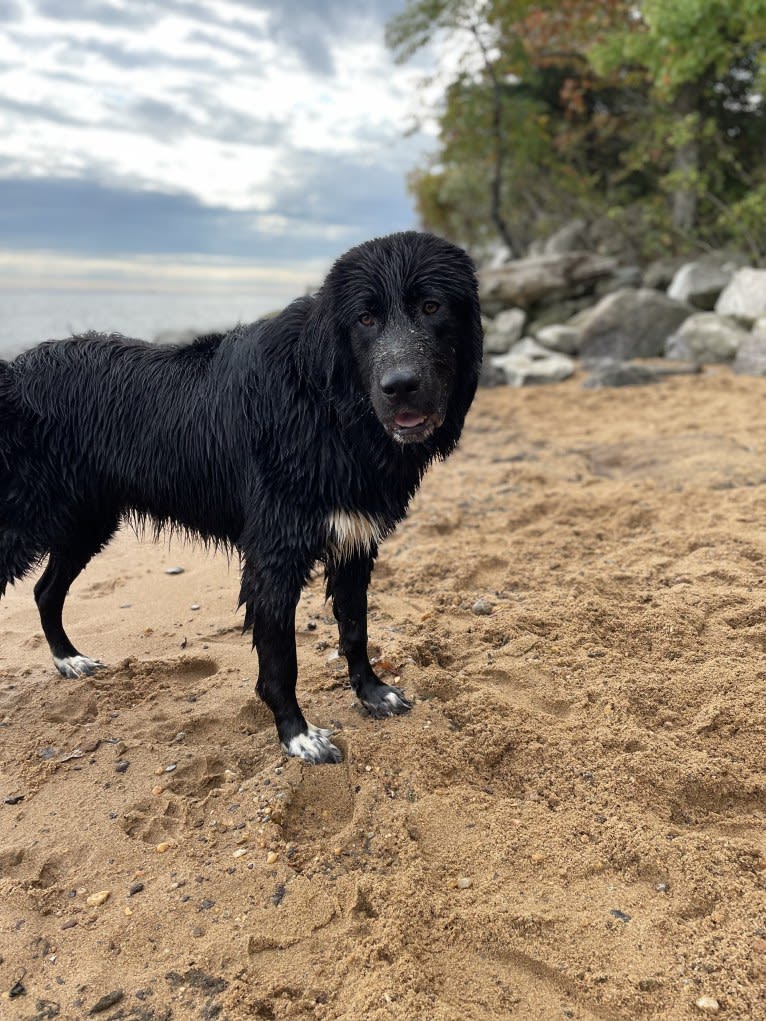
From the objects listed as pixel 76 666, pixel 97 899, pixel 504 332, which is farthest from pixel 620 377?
pixel 97 899

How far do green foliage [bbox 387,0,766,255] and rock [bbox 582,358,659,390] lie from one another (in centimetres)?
540

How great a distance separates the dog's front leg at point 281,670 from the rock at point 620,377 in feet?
26.9

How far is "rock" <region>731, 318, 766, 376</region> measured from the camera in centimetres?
976

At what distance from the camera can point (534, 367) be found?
454 inches

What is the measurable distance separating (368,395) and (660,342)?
421 inches

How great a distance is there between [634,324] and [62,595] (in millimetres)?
10735

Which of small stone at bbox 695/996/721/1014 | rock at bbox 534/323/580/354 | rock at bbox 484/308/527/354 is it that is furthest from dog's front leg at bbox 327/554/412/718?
rock at bbox 484/308/527/354

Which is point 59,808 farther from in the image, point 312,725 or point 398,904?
point 398,904

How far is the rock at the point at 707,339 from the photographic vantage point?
10.9 meters

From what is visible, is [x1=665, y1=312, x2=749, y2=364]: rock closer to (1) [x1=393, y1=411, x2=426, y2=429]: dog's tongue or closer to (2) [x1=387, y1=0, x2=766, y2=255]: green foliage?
(2) [x1=387, y1=0, x2=766, y2=255]: green foliage

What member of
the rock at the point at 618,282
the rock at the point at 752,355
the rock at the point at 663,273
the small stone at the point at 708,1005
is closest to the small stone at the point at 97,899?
the small stone at the point at 708,1005

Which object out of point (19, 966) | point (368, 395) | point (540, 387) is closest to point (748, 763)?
point (368, 395)

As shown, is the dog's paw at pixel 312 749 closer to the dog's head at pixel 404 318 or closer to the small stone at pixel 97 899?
the small stone at pixel 97 899

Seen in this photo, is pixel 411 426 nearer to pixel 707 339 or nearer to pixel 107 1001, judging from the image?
pixel 107 1001
